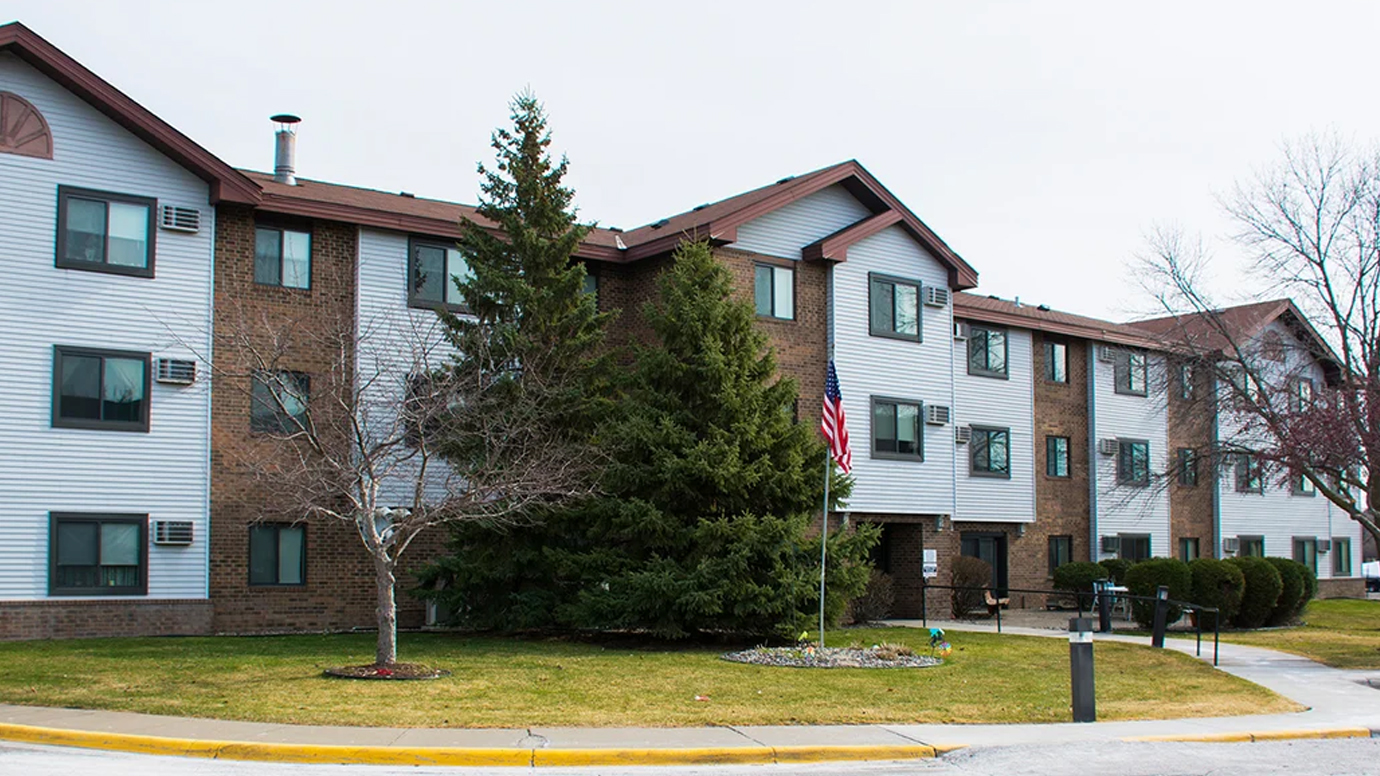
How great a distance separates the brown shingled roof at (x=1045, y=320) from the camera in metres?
33.4

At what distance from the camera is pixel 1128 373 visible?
37875 millimetres

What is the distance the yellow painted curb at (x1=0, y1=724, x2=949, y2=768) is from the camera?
11.3 metres

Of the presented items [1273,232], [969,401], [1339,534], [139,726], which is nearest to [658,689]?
[139,726]

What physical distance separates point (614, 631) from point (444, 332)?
588 cm

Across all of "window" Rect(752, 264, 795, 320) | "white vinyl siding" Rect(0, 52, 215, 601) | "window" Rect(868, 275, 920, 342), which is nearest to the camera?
"white vinyl siding" Rect(0, 52, 215, 601)

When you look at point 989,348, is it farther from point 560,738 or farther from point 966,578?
point 560,738

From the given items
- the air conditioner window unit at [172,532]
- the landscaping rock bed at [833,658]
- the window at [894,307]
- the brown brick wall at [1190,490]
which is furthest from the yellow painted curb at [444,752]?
the brown brick wall at [1190,490]

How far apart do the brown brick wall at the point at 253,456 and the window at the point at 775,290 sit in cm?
812

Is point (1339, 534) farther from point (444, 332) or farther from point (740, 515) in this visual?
point (444, 332)

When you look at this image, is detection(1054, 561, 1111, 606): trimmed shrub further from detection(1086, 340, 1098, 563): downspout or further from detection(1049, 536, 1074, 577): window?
detection(1086, 340, 1098, 563): downspout

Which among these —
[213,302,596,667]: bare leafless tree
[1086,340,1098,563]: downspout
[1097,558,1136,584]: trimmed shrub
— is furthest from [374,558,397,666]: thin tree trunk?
[1086,340,1098,563]: downspout

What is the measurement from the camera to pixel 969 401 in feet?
109

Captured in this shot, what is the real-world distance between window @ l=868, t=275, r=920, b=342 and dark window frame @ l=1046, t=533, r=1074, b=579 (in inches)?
346

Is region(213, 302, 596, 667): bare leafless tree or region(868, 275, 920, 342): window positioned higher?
region(868, 275, 920, 342): window
